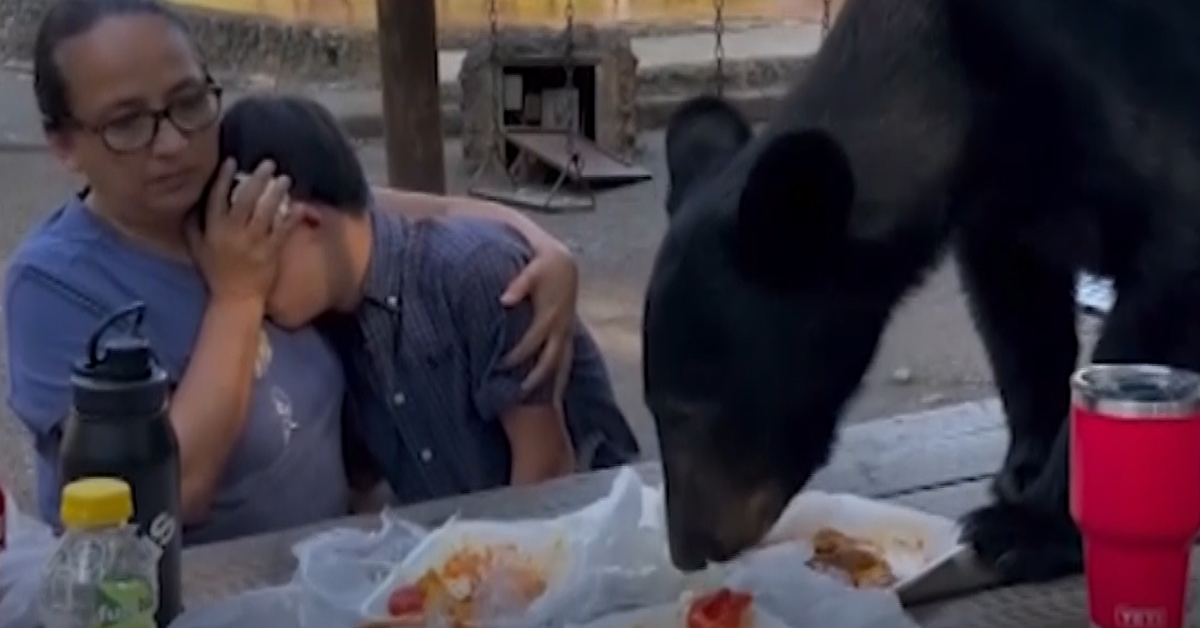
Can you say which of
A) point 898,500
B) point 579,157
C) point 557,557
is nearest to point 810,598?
point 557,557

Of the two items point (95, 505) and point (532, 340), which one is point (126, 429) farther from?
point (532, 340)

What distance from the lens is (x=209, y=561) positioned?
7.19 feet

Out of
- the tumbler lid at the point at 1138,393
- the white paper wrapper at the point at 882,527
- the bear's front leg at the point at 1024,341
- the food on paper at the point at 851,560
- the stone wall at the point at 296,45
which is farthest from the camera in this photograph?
the stone wall at the point at 296,45

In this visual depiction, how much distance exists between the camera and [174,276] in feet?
7.82

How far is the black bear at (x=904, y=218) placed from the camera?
7.04ft

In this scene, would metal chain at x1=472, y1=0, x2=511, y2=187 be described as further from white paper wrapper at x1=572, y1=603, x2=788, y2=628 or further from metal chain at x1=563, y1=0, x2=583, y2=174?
white paper wrapper at x1=572, y1=603, x2=788, y2=628

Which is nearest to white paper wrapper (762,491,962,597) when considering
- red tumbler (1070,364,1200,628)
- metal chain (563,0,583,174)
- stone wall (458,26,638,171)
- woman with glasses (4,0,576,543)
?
red tumbler (1070,364,1200,628)

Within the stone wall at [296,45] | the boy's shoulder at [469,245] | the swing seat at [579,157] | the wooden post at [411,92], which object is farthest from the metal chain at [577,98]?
the boy's shoulder at [469,245]

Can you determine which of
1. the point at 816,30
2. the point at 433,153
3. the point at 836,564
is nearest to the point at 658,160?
the point at 816,30

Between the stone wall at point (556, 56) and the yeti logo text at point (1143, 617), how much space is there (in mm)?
5629

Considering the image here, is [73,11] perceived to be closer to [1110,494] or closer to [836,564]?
[836,564]

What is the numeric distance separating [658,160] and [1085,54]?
18.2 ft

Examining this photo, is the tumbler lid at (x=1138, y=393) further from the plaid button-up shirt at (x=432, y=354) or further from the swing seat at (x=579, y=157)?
the swing seat at (x=579, y=157)

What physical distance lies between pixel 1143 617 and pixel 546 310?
92cm
